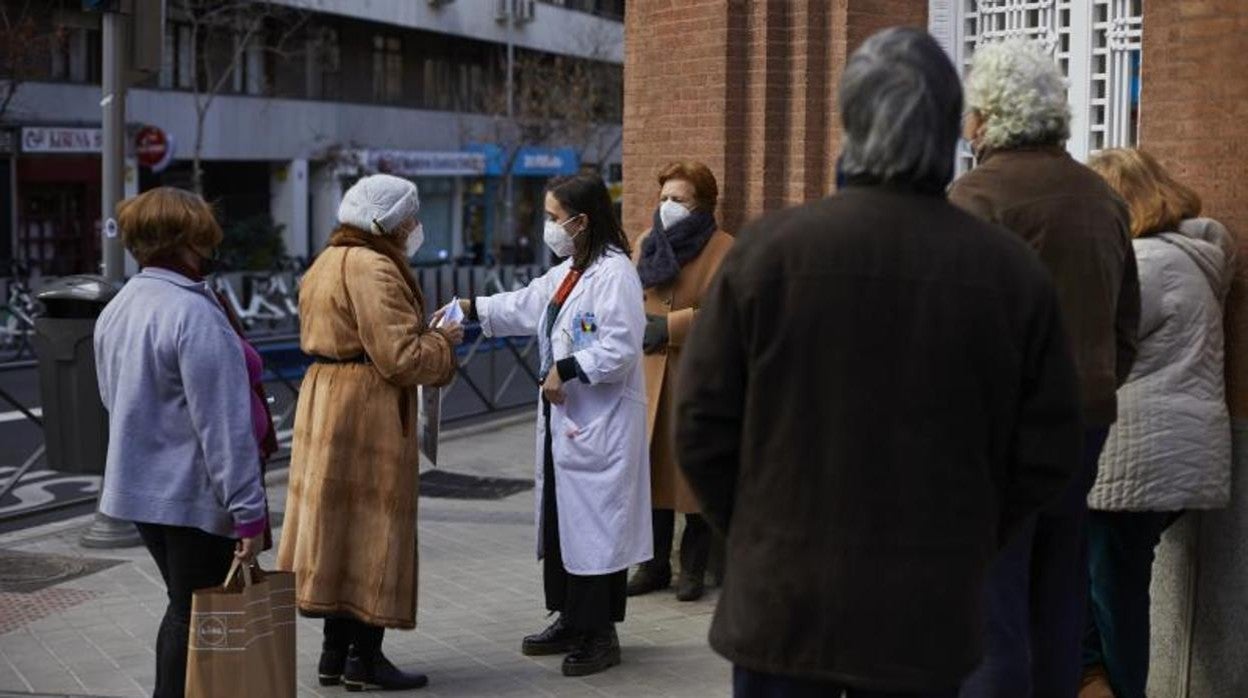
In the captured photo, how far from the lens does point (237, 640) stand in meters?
5.08

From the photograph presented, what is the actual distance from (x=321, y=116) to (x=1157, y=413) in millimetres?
44471

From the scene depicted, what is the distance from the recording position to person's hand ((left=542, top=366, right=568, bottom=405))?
658cm

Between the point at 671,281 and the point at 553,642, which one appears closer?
the point at 553,642

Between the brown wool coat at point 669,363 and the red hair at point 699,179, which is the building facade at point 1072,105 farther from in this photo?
the brown wool coat at point 669,363

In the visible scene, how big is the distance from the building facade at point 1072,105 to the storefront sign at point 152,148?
100ft

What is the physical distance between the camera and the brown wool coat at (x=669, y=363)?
771 cm

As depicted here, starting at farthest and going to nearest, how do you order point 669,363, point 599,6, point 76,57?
point 599,6, point 76,57, point 669,363

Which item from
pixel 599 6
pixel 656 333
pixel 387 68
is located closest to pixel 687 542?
pixel 656 333

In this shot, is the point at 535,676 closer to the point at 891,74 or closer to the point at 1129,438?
the point at 1129,438

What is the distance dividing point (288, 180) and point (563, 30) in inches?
586

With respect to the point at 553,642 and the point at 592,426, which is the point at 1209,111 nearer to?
the point at 592,426

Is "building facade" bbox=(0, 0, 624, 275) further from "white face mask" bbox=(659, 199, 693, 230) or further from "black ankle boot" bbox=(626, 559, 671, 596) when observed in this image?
"white face mask" bbox=(659, 199, 693, 230)

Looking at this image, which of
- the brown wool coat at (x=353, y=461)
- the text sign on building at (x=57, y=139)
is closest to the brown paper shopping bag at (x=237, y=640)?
the brown wool coat at (x=353, y=461)

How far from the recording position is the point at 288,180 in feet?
157
